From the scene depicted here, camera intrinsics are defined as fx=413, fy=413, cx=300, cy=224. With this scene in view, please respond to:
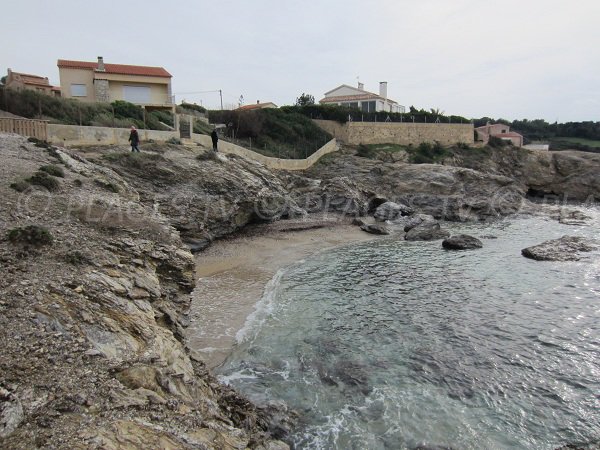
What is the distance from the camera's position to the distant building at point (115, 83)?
136 ft

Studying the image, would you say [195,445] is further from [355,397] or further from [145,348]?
[355,397]

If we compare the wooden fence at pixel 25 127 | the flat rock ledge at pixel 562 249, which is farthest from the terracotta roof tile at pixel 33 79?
the flat rock ledge at pixel 562 249

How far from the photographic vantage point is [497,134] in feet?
295

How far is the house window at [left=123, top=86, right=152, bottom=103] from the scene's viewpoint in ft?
141

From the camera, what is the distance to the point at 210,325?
15.6m

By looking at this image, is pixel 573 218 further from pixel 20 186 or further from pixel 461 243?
pixel 20 186

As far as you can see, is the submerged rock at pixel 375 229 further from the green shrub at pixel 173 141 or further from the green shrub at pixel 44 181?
the green shrub at pixel 44 181

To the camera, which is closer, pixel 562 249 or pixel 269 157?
pixel 562 249

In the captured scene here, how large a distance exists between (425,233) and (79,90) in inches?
1439

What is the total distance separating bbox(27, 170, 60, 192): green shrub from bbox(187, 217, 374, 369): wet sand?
23.4 feet

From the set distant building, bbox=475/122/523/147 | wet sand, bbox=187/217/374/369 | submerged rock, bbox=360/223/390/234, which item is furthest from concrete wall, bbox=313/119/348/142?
submerged rock, bbox=360/223/390/234

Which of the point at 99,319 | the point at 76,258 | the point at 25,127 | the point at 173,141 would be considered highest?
the point at 25,127

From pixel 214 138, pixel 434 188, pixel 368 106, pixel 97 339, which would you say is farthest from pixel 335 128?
pixel 97 339

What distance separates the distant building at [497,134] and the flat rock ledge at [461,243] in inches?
1788
